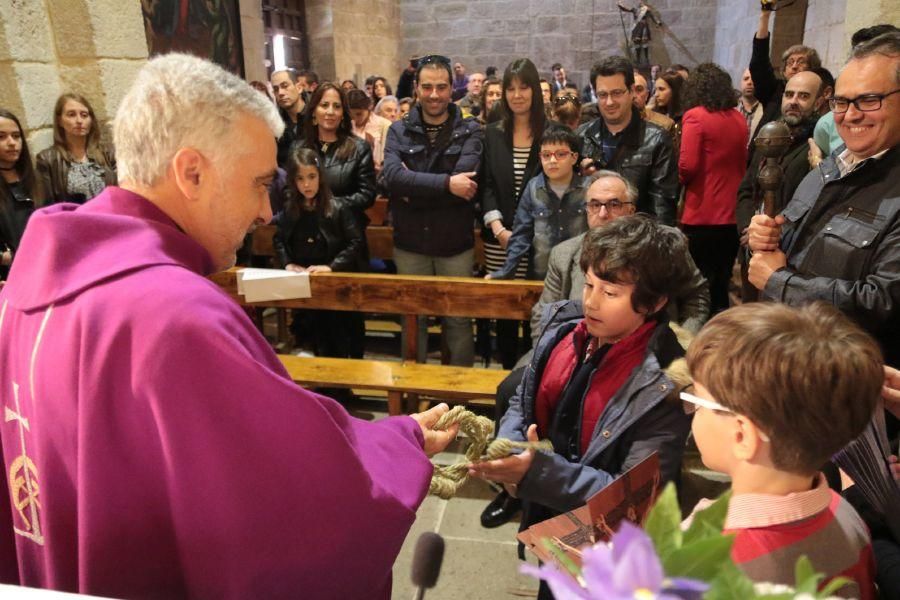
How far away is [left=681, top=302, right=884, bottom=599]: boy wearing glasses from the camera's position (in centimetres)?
103

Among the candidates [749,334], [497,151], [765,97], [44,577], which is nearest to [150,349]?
[44,577]

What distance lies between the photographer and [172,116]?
3.86 feet

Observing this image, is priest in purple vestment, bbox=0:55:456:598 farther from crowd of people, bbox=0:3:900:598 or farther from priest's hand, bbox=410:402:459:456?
priest's hand, bbox=410:402:459:456

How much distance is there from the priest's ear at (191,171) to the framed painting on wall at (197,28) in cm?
538

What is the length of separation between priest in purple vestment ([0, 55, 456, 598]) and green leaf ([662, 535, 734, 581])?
2.22 ft

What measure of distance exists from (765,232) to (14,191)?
389cm

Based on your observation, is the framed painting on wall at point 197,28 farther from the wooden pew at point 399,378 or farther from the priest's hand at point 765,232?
the priest's hand at point 765,232

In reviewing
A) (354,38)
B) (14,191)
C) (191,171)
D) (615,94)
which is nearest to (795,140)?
(615,94)

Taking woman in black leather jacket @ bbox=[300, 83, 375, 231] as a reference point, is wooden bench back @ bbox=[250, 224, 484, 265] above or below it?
below

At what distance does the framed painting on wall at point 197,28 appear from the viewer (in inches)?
243

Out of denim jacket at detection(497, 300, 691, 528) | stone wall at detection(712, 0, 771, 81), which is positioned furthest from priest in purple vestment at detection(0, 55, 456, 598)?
stone wall at detection(712, 0, 771, 81)

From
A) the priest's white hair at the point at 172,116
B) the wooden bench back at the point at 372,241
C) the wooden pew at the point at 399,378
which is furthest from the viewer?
the wooden bench back at the point at 372,241

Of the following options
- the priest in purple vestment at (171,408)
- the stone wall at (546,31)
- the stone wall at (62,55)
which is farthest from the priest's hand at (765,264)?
the stone wall at (546,31)

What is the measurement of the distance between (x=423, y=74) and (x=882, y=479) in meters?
3.12
